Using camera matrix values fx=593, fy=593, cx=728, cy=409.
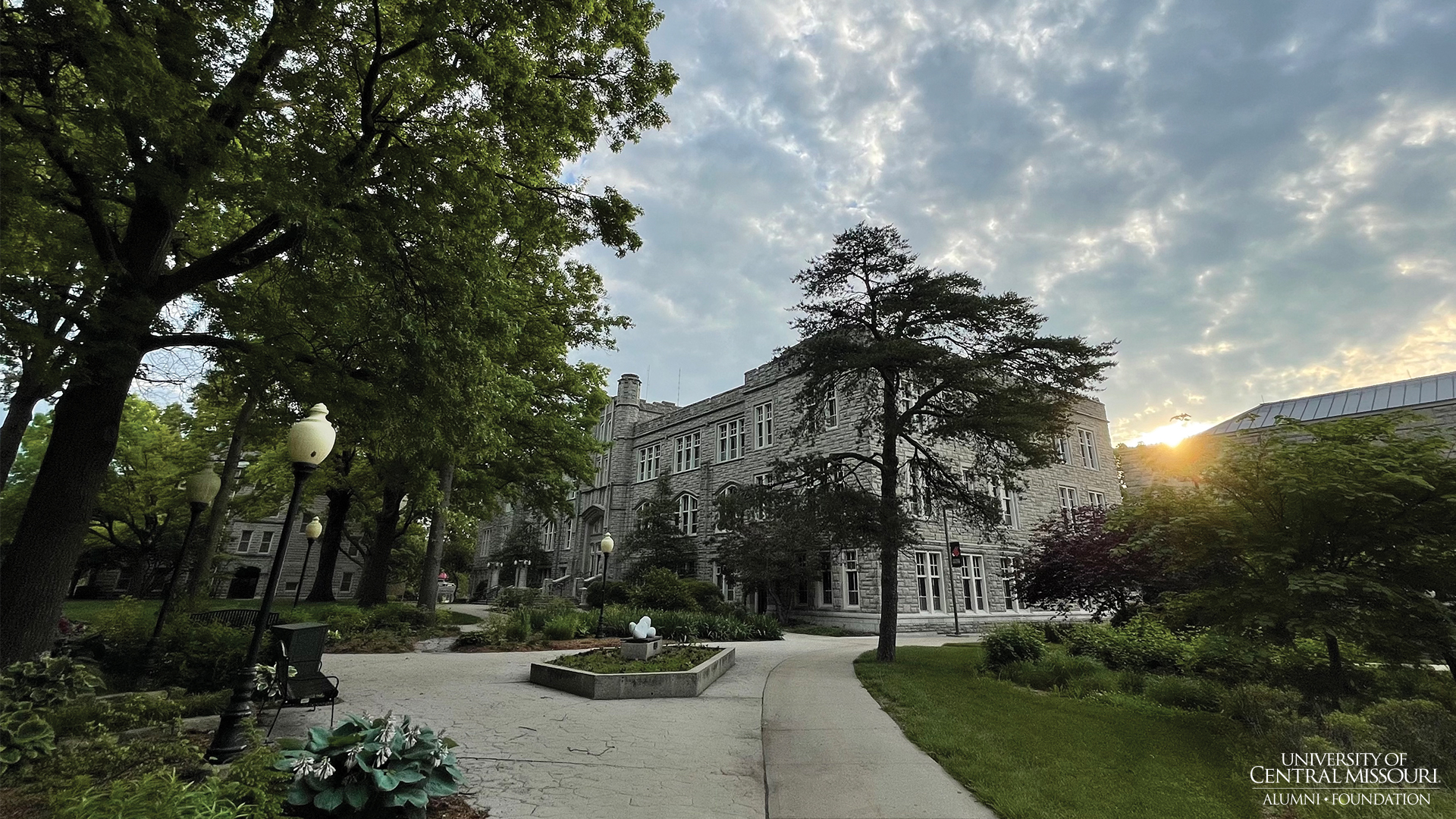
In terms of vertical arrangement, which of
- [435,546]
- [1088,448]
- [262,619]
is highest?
[1088,448]

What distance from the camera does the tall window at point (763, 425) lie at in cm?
2972

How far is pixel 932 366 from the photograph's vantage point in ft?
43.5

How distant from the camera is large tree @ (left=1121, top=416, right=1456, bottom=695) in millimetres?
6070

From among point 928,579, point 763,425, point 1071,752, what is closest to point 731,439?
point 763,425

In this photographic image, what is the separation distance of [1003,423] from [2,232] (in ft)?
52.1

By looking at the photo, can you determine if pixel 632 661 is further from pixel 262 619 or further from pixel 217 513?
pixel 217 513

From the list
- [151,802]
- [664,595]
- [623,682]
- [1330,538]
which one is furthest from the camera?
[664,595]

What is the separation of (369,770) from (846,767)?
13.2 feet

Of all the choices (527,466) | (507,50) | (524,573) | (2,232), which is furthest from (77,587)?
(507,50)

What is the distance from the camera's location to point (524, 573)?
43.9 meters

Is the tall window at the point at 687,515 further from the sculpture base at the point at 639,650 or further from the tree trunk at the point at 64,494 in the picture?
the tree trunk at the point at 64,494

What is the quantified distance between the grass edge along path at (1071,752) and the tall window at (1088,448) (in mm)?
29187

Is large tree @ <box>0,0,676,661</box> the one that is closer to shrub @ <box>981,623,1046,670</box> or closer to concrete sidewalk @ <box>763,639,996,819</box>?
concrete sidewalk @ <box>763,639,996,819</box>

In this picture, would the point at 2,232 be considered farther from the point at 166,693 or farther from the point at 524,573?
the point at 524,573
